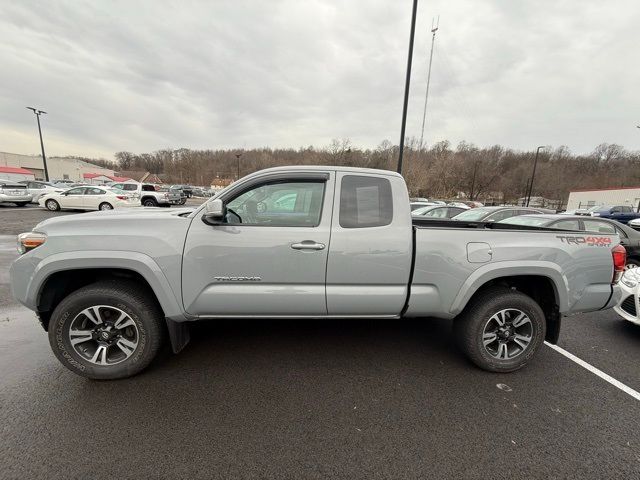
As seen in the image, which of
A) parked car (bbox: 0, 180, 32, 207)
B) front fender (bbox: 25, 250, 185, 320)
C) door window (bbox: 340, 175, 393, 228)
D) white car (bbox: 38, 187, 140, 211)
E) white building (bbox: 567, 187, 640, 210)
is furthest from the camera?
white building (bbox: 567, 187, 640, 210)

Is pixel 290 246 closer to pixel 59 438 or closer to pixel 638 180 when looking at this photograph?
pixel 59 438

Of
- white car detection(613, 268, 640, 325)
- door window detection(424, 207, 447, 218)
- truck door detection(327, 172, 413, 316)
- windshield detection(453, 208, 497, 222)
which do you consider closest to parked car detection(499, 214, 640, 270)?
white car detection(613, 268, 640, 325)

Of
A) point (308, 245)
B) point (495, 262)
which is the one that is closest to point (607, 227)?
point (495, 262)

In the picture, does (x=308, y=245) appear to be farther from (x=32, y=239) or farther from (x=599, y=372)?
(x=599, y=372)

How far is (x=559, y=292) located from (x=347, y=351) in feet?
7.20

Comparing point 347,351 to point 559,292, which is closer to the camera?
point 559,292

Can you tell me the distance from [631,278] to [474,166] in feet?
192

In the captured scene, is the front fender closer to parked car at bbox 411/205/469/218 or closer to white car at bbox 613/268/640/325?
white car at bbox 613/268/640/325

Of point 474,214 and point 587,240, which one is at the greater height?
point 587,240

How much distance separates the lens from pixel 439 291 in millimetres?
2779

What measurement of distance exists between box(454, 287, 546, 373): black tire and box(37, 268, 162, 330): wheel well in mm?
3006

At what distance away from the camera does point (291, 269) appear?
2617 millimetres

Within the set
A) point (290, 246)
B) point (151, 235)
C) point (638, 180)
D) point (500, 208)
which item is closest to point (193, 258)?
point (151, 235)

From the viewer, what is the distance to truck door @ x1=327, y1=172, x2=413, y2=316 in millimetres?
2656
